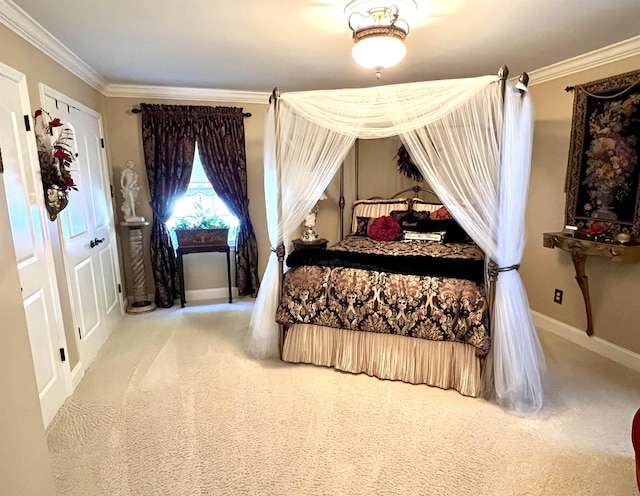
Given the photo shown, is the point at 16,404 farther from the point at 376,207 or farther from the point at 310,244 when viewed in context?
the point at 376,207

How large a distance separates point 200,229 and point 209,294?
90 centimetres

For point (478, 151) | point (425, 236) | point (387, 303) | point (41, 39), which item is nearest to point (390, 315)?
point (387, 303)

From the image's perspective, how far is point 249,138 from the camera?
4535 millimetres

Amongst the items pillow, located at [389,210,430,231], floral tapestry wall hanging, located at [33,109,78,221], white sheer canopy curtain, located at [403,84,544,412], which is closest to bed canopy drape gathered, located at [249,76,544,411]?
white sheer canopy curtain, located at [403,84,544,412]

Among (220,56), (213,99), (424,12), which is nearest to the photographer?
(424,12)

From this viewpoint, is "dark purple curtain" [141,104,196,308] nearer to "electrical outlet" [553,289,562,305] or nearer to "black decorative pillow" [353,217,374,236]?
"black decorative pillow" [353,217,374,236]

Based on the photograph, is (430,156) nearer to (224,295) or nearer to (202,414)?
(202,414)

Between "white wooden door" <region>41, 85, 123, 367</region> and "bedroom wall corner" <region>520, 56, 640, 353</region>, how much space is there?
4.07 m

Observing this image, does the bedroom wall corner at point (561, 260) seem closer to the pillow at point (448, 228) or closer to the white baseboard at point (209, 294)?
the pillow at point (448, 228)

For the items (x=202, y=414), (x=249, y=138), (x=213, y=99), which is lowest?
(x=202, y=414)

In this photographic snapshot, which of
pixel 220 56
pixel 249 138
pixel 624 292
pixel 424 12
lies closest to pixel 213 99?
pixel 249 138

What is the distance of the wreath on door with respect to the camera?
4625 millimetres

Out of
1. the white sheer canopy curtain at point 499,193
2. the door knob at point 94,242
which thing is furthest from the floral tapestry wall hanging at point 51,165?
the white sheer canopy curtain at point 499,193

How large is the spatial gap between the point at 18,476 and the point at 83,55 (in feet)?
10.00
